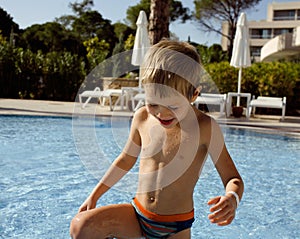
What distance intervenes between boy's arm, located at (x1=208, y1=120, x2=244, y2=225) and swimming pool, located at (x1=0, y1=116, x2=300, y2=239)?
514mm

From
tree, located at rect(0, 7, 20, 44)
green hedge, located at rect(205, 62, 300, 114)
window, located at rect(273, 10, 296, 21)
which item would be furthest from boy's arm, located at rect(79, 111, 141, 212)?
window, located at rect(273, 10, 296, 21)

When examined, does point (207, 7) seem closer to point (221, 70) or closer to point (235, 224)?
point (221, 70)

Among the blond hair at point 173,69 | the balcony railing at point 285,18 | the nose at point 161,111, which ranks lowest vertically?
the nose at point 161,111

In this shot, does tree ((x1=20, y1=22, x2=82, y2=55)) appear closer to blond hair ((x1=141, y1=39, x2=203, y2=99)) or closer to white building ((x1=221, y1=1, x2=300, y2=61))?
white building ((x1=221, y1=1, x2=300, y2=61))

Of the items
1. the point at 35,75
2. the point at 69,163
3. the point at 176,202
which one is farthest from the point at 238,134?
the point at 35,75

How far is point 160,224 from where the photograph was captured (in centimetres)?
171

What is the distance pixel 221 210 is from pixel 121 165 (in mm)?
660

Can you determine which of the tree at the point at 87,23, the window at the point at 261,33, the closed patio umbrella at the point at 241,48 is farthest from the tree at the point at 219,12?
the closed patio umbrella at the point at 241,48

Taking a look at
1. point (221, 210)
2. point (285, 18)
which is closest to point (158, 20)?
point (221, 210)

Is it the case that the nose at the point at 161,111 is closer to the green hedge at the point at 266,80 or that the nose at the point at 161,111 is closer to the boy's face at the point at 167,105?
the boy's face at the point at 167,105

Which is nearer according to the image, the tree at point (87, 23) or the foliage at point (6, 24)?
the tree at point (87, 23)

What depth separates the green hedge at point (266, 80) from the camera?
13.3 metres

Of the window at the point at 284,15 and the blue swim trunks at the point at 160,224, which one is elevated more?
the window at the point at 284,15

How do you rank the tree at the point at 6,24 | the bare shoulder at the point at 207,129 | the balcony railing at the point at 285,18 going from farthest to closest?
the balcony railing at the point at 285,18, the tree at the point at 6,24, the bare shoulder at the point at 207,129
